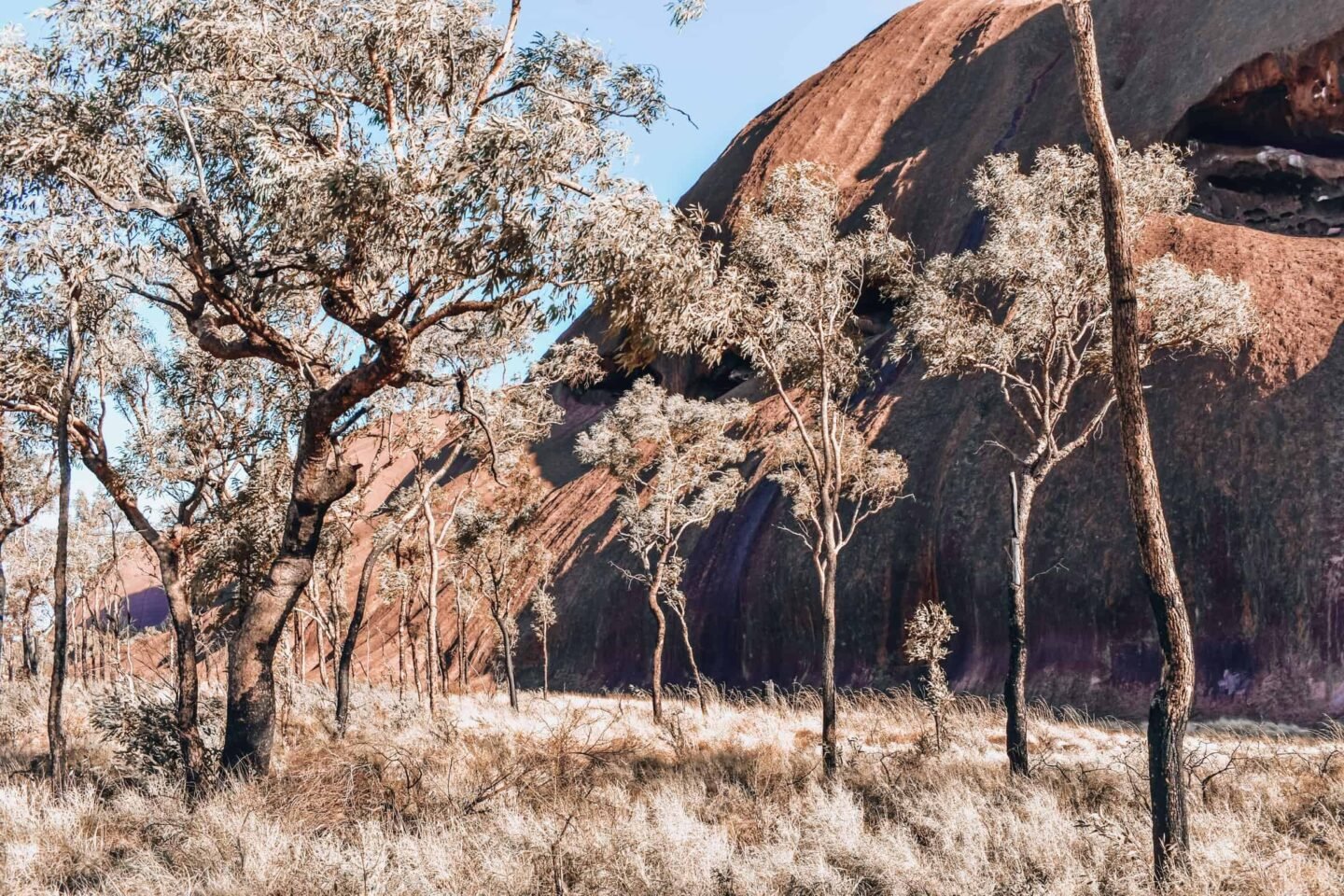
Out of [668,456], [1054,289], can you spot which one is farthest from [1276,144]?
[668,456]

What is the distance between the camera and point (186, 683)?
37.8 feet

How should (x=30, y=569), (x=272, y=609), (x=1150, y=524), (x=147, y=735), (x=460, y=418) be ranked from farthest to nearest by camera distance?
1. (x=30, y=569)
2. (x=460, y=418)
3. (x=147, y=735)
4. (x=272, y=609)
5. (x=1150, y=524)

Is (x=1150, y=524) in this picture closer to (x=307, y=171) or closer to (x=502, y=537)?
(x=307, y=171)

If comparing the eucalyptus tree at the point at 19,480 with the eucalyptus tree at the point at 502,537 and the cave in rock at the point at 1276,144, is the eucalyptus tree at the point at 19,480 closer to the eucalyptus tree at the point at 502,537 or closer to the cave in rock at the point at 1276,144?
the eucalyptus tree at the point at 502,537

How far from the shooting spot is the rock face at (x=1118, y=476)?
21688mm

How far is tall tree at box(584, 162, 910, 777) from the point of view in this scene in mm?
10656

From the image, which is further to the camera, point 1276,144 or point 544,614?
point 544,614

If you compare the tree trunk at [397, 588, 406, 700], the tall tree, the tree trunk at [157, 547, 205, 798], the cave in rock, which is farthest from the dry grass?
the cave in rock

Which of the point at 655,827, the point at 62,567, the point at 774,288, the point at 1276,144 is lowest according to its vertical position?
the point at 655,827

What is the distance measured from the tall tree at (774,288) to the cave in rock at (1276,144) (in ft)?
62.6

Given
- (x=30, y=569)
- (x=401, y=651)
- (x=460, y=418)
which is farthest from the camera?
(x=30, y=569)

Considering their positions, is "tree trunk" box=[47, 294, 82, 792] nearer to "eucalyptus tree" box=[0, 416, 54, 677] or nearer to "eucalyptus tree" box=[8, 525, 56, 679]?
"eucalyptus tree" box=[0, 416, 54, 677]

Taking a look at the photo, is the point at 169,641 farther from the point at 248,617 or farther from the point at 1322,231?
the point at 1322,231

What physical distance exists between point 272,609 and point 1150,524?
8.92 m
